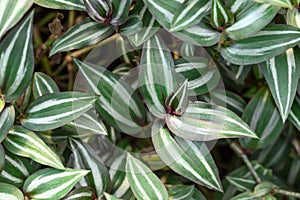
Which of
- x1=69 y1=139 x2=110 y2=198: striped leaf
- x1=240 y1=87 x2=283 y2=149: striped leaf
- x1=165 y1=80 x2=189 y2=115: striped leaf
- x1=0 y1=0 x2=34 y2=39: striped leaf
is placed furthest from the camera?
x1=240 y1=87 x2=283 y2=149: striped leaf

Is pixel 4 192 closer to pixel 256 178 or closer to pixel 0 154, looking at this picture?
pixel 0 154

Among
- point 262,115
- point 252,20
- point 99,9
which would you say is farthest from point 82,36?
point 262,115

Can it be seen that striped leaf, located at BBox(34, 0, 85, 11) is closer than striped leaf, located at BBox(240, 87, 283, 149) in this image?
Yes

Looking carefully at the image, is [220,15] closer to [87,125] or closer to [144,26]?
[144,26]

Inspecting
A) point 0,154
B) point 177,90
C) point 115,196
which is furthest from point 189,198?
point 0,154

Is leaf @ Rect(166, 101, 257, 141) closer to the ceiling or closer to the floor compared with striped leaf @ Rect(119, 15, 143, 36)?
closer to the floor

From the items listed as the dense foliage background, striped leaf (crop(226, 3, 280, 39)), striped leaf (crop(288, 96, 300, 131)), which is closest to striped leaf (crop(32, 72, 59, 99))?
the dense foliage background

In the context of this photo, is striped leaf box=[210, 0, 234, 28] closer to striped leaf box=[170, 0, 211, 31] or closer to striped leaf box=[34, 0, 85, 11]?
striped leaf box=[170, 0, 211, 31]

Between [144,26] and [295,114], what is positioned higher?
[144,26]
